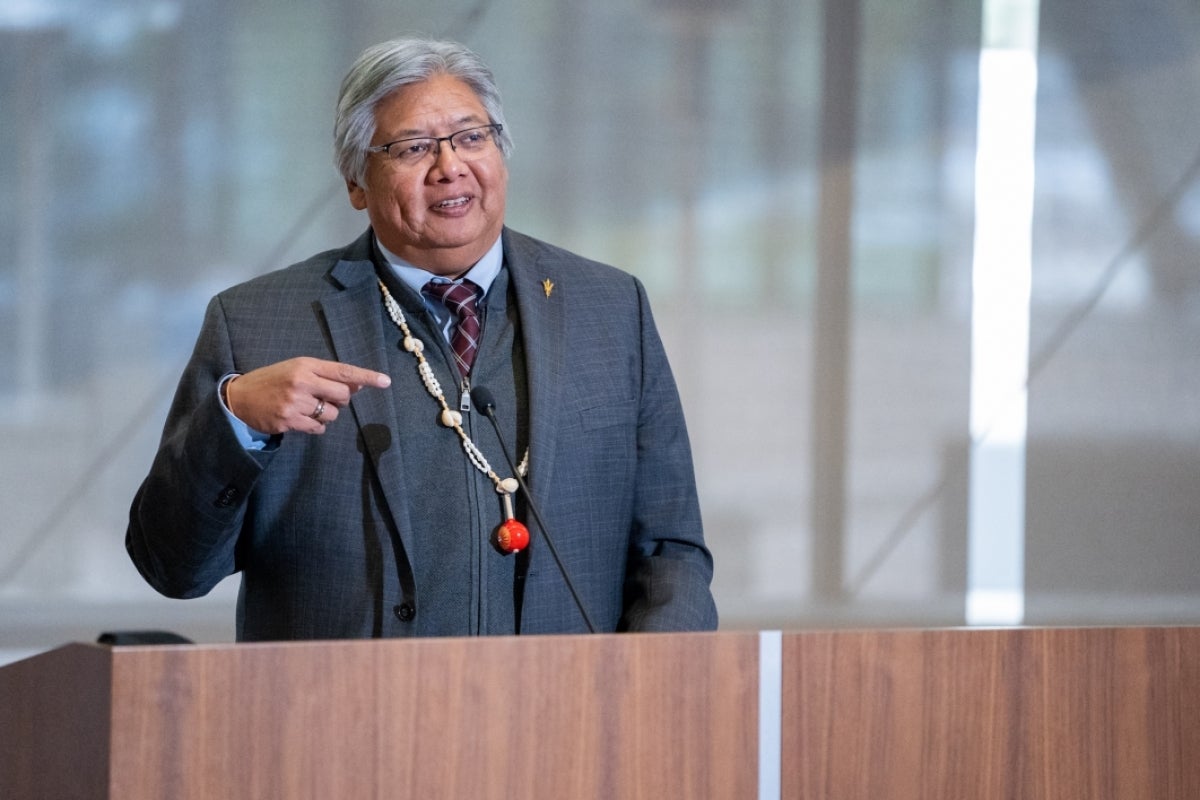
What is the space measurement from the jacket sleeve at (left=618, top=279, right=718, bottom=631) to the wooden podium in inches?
24.1

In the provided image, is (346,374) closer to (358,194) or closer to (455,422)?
(455,422)

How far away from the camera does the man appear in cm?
156

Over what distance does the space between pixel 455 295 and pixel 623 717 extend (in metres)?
0.80

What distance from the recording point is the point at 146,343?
10.5 ft

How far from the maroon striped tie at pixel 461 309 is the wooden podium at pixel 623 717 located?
28.8 inches

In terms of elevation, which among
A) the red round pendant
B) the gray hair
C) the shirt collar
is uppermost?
the gray hair

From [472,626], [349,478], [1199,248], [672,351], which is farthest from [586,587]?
[1199,248]

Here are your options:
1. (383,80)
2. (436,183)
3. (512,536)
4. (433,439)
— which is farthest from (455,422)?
(383,80)

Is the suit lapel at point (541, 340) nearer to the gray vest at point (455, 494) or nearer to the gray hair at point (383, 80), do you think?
the gray vest at point (455, 494)

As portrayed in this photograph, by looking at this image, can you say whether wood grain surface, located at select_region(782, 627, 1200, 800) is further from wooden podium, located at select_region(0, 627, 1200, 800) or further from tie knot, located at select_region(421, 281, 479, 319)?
tie knot, located at select_region(421, 281, 479, 319)

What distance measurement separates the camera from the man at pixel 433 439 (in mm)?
1564

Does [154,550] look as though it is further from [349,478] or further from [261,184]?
[261,184]

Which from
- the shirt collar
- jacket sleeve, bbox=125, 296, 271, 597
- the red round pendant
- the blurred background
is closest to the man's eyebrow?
the shirt collar

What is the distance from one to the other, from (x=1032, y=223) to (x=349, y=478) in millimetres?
2422
